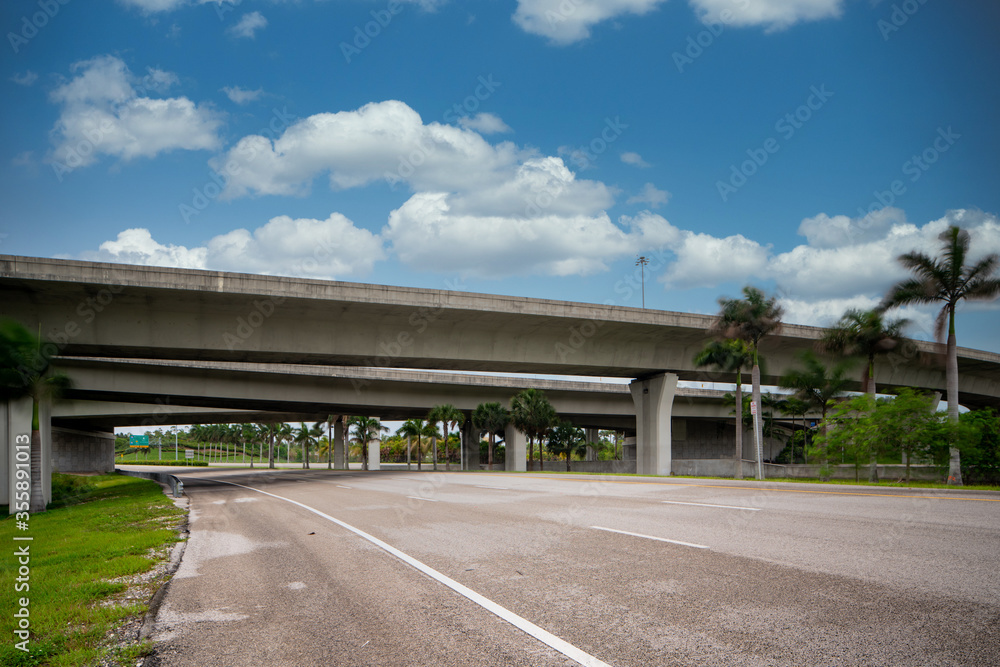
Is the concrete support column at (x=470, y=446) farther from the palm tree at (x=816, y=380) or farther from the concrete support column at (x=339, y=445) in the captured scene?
the palm tree at (x=816, y=380)

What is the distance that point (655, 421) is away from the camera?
38281 mm

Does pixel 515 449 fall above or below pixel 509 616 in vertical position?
below

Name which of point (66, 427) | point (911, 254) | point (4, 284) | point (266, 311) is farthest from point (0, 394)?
point (66, 427)

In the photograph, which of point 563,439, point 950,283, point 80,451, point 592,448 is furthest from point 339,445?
point 950,283

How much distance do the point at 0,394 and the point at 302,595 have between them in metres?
25.6

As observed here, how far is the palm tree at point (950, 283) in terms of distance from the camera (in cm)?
2617

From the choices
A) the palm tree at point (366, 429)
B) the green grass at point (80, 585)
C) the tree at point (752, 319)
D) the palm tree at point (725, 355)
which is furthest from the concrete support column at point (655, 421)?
the palm tree at point (366, 429)

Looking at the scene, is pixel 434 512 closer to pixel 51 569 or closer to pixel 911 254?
pixel 51 569

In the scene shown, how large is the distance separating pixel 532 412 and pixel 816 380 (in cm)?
2272

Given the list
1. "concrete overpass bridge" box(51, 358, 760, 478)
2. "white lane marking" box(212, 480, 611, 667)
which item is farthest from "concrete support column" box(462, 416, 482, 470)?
"white lane marking" box(212, 480, 611, 667)

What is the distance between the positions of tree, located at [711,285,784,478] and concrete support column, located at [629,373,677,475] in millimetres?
A: 4542

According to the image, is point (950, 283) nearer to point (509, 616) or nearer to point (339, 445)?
point (509, 616)

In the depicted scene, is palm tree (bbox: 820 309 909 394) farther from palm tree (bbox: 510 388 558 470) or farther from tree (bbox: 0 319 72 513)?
tree (bbox: 0 319 72 513)

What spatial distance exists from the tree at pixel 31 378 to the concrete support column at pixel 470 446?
148ft
